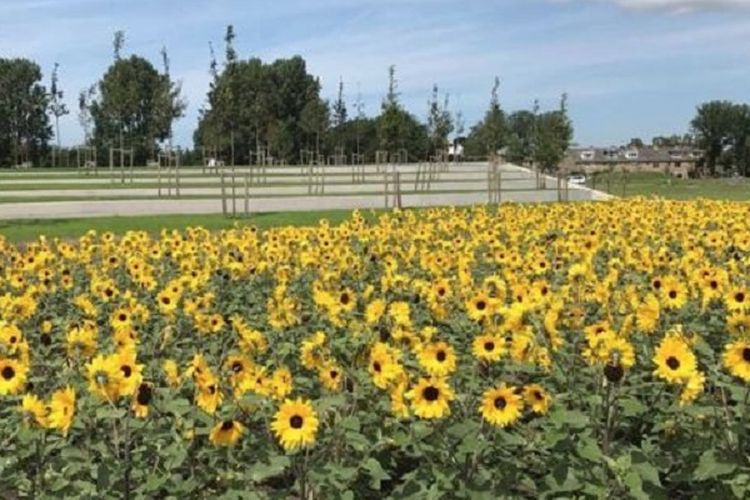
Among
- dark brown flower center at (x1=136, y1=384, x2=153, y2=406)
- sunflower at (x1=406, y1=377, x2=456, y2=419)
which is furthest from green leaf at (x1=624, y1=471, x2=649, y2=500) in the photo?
dark brown flower center at (x1=136, y1=384, x2=153, y2=406)

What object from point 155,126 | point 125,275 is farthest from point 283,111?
point 125,275

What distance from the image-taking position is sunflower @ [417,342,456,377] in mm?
3428

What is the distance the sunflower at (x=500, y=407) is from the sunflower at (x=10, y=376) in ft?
5.38

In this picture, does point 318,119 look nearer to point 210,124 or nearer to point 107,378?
point 210,124

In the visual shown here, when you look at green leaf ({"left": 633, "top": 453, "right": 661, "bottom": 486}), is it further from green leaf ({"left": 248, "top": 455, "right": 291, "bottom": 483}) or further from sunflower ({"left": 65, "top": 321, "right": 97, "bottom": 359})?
sunflower ({"left": 65, "top": 321, "right": 97, "bottom": 359})

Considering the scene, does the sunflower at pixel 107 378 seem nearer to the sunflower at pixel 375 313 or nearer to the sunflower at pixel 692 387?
the sunflower at pixel 375 313

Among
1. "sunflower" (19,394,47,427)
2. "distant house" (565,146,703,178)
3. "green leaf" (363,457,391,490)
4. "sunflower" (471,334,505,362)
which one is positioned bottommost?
"green leaf" (363,457,391,490)

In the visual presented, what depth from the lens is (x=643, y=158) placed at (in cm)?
14700

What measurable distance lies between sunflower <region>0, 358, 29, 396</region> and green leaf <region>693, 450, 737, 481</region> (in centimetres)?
231

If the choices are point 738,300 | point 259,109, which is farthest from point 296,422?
point 259,109

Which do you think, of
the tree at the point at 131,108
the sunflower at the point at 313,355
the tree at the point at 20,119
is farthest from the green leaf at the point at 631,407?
the tree at the point at 20,119

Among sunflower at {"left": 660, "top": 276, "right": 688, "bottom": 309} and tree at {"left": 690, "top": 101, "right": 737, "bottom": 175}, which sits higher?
tree at {"left": 690, "top": 101, "right": 737, "bottom": 175}

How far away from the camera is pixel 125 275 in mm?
7742

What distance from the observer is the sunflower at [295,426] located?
293 cm
